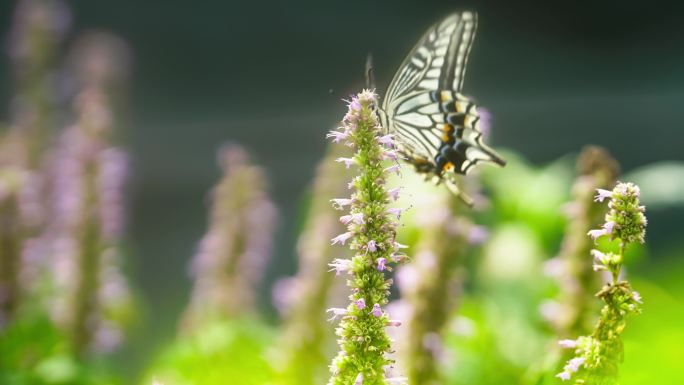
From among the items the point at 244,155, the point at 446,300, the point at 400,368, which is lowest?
the point at 400,368

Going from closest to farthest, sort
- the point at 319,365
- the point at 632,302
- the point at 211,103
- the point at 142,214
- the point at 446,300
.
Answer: the point at 632,302
the point at 446,300
the point at 319,365
the point at 142,214
the point at 211,103

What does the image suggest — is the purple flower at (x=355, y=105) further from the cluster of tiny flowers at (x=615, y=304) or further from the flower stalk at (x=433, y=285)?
the flower stalk at (x=433, y=285)

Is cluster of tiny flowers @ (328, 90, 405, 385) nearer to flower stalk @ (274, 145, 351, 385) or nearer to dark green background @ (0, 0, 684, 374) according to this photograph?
flower stalk @ (274, 145, 351, 385)

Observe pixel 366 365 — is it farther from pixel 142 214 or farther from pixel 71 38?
pixel 71 38

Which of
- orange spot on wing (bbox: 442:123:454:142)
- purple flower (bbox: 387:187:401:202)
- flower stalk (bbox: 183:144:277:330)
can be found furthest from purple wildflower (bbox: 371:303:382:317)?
flower stalk (bbox: 183:144:277:330)

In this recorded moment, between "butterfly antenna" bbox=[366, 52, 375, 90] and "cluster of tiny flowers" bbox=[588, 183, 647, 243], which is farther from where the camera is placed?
"butterfly antenna" bbox=[366, 52, 375, 90]

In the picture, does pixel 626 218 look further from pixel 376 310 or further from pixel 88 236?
pixel 88 236

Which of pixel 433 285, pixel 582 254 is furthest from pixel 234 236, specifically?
pixel 582 254

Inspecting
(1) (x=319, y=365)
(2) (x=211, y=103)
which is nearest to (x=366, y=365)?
(1) (x=319, y=365)
